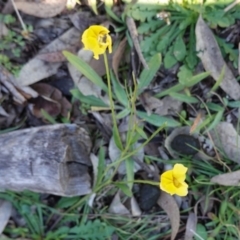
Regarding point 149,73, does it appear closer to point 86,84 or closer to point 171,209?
point 86,84

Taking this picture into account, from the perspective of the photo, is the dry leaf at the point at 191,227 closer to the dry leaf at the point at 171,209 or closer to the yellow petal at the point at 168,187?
the dry leaf at the point at 171,209

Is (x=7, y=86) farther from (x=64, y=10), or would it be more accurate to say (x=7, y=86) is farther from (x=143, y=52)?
(x=143, y=52)

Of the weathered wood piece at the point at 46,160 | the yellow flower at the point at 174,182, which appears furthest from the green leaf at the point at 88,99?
the yellow flower at the point at 174,182

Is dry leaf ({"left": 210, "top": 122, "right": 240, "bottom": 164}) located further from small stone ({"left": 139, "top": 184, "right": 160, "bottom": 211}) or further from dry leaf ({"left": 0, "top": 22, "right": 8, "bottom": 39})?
dry leaf ({"left": 0, "top": 22, "right": 8, "bottom": 39})

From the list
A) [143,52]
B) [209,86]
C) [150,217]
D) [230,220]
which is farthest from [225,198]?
[143,52]

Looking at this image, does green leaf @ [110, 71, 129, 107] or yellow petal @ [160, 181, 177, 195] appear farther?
green leaf @ [110, 71, 129, 107]

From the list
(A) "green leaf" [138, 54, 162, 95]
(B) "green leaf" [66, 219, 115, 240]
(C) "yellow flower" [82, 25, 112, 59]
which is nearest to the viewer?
(C) "yellow flower" [82, 25, 112, 59]

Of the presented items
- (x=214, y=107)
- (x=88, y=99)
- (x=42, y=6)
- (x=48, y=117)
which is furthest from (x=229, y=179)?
(x=42, y=6)

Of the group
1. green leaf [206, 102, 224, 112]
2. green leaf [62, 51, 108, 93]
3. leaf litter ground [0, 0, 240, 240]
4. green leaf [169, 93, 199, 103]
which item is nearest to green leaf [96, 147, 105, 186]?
leaf litter ground [0, 0, 240, 240]
